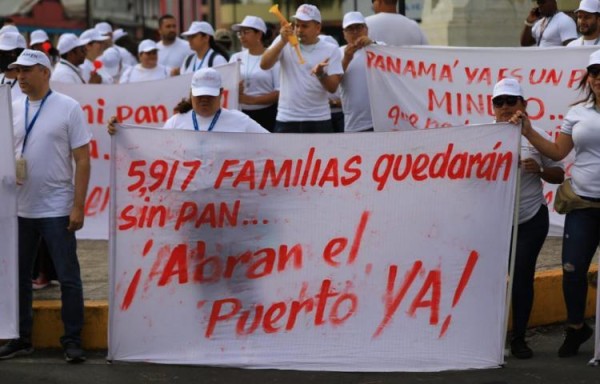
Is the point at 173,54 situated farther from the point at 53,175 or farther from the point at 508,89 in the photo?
the point at 508,89

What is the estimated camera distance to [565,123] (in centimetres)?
723

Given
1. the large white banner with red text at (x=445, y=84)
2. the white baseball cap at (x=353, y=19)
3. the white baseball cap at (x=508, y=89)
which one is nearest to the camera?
the white baseball cap at (x=508, y=89)

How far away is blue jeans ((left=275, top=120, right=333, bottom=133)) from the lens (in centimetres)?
1002

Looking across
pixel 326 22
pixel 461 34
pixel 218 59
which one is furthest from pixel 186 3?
pixel 218 59

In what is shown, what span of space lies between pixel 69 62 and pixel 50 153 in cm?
371

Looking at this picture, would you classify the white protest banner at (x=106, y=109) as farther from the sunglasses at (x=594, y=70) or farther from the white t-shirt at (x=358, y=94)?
the sunglasses at (x=594, y=70)

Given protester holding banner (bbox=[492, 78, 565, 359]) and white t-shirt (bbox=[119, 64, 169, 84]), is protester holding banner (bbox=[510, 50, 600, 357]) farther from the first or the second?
white t-shirt (bbox=[119, 64, 169, 84])

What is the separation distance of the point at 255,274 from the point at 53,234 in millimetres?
1149

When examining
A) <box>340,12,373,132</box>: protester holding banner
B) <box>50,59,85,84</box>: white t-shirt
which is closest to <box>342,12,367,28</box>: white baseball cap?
<box>340,12,373,132</box>: protester holding banner

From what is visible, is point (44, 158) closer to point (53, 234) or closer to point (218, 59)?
point (53, 234)

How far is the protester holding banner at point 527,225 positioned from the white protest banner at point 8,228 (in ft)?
8.50

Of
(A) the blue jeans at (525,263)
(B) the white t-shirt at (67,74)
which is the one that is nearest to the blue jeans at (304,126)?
(B) the white t-shirt at (67,74)

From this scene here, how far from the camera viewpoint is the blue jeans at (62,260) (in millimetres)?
7375

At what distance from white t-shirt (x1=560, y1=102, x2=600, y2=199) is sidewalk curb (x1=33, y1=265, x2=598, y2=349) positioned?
117cm
